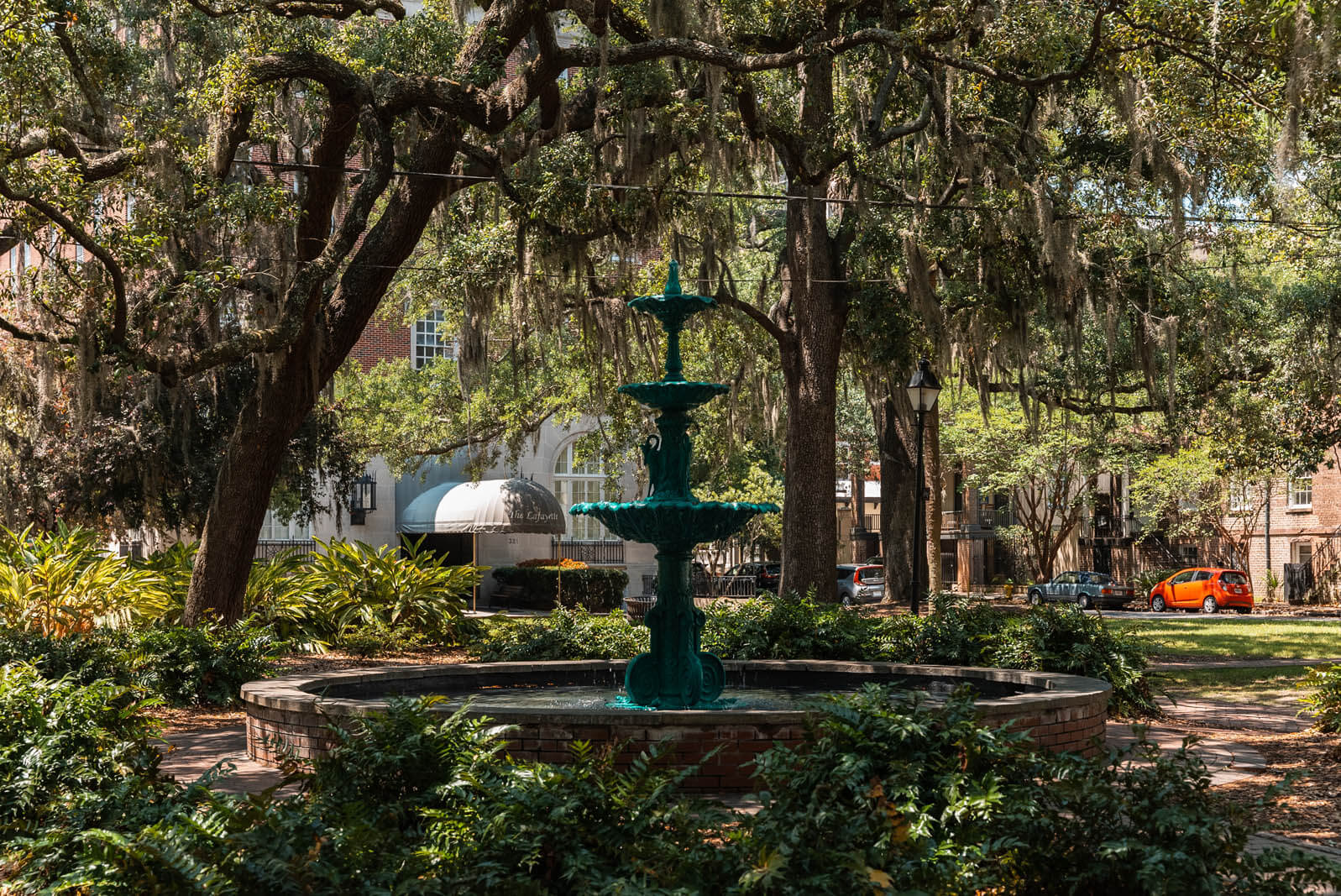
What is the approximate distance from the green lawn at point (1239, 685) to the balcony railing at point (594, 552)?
25.4 meters

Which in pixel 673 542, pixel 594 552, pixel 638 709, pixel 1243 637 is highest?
pixel 673 542

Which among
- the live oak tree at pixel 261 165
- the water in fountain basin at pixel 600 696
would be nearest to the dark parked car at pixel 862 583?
the live oak tree at pixel 261 165

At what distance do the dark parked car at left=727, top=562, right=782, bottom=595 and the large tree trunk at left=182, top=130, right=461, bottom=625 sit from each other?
2542cm

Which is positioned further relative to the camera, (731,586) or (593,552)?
(593,552)

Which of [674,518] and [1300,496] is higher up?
[1300,496]

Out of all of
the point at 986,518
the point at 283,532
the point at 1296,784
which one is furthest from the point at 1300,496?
the point at 1296,784

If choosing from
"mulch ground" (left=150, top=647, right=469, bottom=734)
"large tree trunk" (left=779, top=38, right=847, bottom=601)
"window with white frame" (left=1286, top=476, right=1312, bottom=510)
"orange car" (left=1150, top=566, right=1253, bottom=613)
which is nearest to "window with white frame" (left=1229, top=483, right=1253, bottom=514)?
"window with white frame" (left=1286, top=476, right=1312, bottom=510)

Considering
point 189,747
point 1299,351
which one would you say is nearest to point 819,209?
point 1299,351

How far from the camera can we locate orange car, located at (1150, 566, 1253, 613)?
40.1 meters

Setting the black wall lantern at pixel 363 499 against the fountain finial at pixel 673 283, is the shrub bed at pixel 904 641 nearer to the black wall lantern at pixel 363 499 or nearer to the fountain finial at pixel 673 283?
the fountain finial at pixel 673 283

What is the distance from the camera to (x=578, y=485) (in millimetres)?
45125

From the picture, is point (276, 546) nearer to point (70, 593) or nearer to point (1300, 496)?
point (70, 593)

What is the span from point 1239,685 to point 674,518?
33.6 ft

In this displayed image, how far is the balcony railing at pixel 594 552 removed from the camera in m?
41.6
